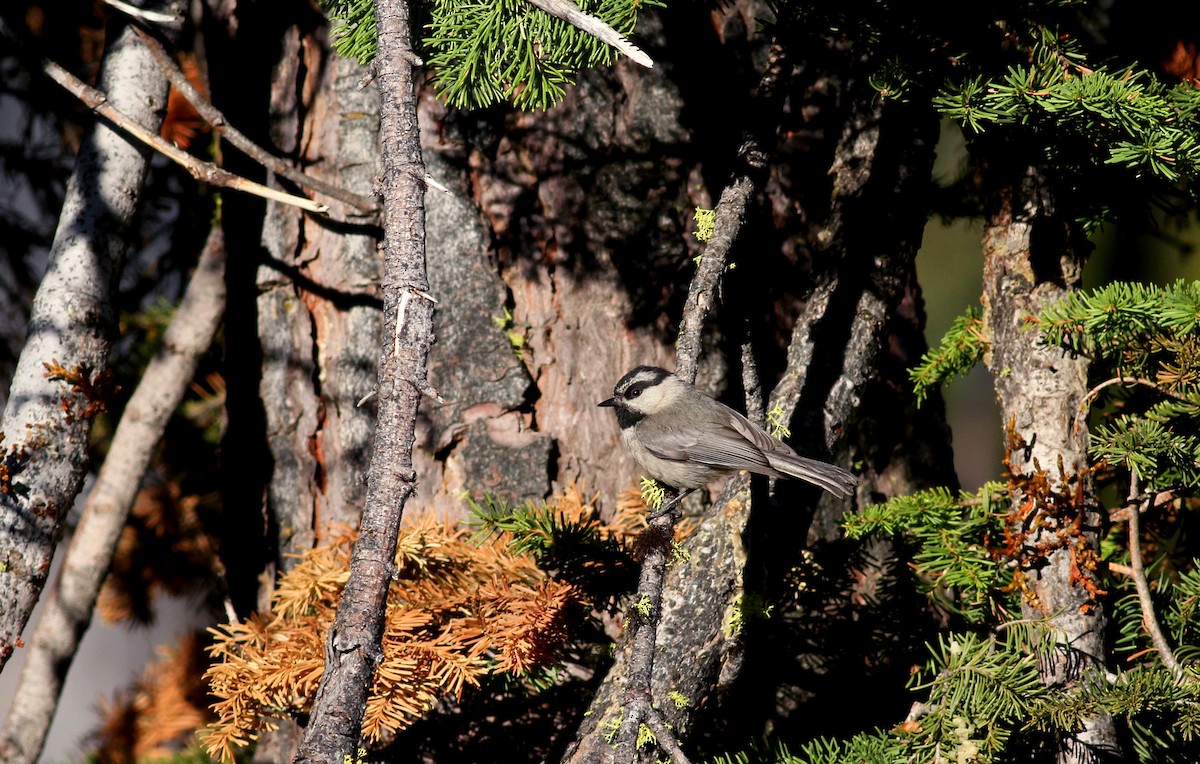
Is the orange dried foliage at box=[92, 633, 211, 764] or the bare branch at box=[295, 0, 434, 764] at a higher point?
the bare branch at box=[295, 0, 434, 764]

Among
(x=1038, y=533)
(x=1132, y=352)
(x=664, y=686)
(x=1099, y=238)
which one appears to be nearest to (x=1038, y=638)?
(x=1038, y=533)

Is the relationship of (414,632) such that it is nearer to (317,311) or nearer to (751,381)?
(751,381)

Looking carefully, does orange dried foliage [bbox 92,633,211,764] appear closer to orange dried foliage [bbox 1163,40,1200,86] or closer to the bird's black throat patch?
the bird's black throat patch

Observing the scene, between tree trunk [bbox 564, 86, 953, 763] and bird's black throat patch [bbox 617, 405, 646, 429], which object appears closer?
tree trunk [bbox 564, 86, 953, 763]

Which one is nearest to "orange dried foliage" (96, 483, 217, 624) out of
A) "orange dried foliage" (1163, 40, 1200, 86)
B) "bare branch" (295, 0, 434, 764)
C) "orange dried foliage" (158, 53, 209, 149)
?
"orange dried foliage" (158, 53, 209, 149)

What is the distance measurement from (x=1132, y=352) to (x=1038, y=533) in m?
0.52

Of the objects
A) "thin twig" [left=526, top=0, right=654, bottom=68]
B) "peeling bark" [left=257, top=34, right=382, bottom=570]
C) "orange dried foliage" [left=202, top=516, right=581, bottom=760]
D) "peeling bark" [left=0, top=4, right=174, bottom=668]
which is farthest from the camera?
"peeling bark" [left=257, top=34, right=382, bottom=570]

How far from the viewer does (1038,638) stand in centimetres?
224

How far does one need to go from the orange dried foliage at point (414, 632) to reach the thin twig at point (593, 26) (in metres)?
1.29

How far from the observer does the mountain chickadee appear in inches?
102

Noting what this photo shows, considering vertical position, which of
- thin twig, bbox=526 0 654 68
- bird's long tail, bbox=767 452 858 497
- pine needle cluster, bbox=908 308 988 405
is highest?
thin twig, bbox=526 0 654 68

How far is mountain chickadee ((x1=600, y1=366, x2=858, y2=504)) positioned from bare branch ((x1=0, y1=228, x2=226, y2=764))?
180 cm

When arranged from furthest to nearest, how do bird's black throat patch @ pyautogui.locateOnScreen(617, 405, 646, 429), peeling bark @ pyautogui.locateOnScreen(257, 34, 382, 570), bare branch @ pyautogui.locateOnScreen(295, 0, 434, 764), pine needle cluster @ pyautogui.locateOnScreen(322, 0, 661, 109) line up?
peeling bark @ pyautogui.locateOnScreen(257, 34, 382, 570) → bird's black throat patch @ pyautogui.locateOnScreen(617, 405, 646, 429) → pine needle cluster @ pyautogui.locateOnScreen(322, 0, 661, 109) → bare branch @ pyautogui.locateOnScreen(295, 0, 434, 764)

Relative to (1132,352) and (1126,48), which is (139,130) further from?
(1126,48)
